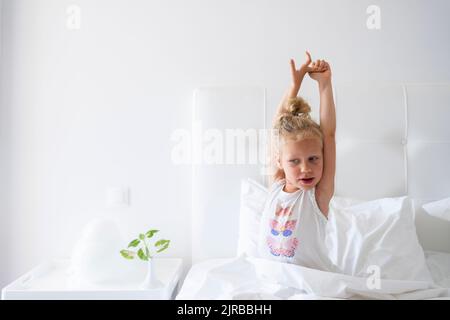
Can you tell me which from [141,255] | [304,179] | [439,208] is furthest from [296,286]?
[439,208]

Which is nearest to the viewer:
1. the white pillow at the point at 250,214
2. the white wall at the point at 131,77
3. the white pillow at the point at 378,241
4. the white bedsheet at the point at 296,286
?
the white bedsheet at the point at 296,286

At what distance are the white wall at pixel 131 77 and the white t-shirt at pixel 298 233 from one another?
1.84 ft

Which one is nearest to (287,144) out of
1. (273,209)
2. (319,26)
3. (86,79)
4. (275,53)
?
(273,209)

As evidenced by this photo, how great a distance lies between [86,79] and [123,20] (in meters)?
0.29

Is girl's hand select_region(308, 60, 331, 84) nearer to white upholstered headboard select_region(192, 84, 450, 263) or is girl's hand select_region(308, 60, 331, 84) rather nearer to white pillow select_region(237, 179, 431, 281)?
white upholstered headboard select_region(192, 84, 450, 263)

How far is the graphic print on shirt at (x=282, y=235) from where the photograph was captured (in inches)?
38.1

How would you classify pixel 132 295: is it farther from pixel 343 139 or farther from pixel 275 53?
pixel 275 53

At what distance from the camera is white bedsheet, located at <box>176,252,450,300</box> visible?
935mm

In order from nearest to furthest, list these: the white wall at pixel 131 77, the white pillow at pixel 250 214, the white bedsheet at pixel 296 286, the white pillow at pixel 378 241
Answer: the white bedsheet at pixel 296 286 → the white pillow at pixel 378 241 → the white pillow at pixel 250 214 → the white wall at pixel 131 77

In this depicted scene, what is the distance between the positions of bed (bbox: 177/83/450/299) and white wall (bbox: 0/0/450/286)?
0.38 ft

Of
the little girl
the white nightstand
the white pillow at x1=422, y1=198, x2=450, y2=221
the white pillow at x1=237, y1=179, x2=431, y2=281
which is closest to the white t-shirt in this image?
the little girl

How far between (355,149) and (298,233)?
53 centimetres

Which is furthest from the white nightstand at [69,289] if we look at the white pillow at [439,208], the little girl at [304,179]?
the white pillow at [439,208]

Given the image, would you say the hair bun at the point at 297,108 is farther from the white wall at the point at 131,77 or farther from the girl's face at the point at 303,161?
the white wall at the point at 131,77
